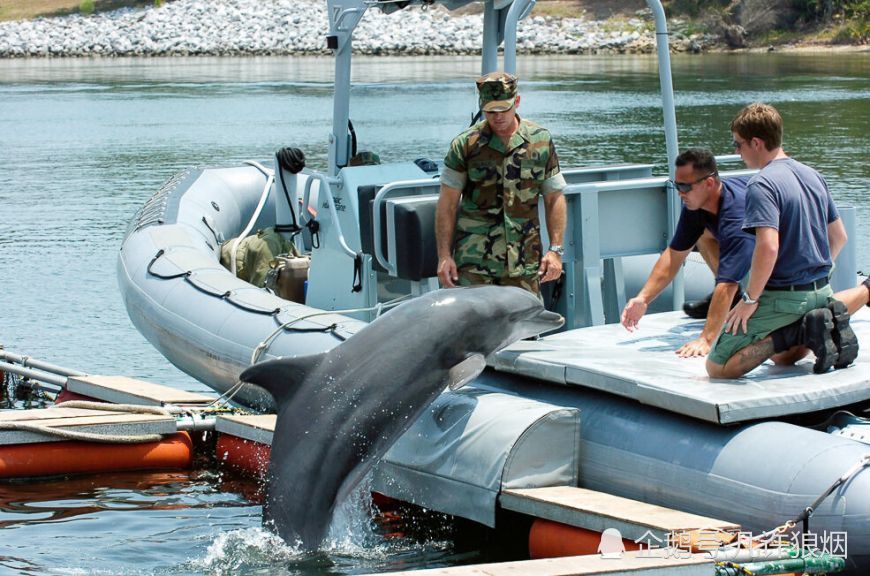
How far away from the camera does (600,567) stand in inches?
205

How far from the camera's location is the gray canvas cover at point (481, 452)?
6.21 metres

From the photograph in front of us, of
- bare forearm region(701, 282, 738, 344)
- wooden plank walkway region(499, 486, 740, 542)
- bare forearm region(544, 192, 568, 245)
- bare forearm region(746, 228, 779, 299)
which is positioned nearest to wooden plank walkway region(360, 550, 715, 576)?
wooden plank walkway region(499, 486, 740, 542)

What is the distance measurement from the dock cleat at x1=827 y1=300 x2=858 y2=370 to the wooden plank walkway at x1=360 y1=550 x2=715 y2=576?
4.68 ft

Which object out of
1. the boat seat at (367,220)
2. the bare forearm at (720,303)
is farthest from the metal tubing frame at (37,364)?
the bare forearm at (720,303)

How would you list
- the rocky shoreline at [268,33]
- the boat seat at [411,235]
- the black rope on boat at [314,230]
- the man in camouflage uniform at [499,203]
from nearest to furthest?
the man in camouflage uniform at [499,203], the boat seat at [411,235], the black rope on boat at [314,230], the rocky shoreline at [268,33]

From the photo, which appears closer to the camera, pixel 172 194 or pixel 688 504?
pixel 688 504

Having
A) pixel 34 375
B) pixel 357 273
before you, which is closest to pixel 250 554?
pixel 357 273

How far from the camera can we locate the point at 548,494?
613cm

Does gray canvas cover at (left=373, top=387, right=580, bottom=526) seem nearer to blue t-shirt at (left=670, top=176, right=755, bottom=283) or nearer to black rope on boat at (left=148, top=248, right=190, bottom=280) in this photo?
blue t-shirt at (left=670, top=176, right=755, bottom=283)

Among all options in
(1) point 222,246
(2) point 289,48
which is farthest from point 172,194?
(2) point 289,48

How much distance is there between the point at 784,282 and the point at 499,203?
1655mm

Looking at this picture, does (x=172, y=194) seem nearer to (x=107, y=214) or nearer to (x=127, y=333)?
(x=127, y=333)

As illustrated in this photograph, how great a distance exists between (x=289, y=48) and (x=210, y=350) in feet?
195

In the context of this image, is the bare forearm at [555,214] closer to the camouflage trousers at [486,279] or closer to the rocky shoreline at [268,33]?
the camouflage trousers at [486,279]
